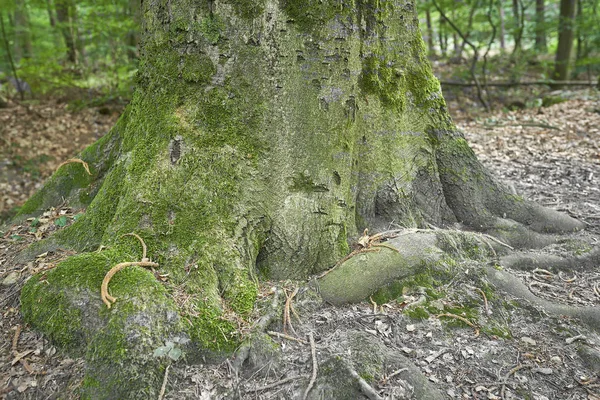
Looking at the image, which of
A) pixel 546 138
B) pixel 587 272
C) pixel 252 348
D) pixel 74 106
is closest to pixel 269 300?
pixel 252 348

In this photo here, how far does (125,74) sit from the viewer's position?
40.2 feet

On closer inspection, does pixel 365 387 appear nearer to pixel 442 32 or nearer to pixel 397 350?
pixel 397 350

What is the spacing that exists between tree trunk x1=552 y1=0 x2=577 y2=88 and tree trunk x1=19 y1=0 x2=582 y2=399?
38.4 feet

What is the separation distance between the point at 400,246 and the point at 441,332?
0.73 metres

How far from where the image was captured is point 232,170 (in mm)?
3031

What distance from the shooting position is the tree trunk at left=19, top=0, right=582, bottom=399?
2512mm

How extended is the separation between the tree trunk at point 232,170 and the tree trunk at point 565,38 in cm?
1170

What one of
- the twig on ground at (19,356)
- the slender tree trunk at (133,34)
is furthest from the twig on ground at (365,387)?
the slender tree trunk at (133,34)

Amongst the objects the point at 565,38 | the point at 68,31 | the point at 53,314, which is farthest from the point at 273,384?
the point at 68,31

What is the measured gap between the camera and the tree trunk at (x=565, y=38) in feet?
41.1

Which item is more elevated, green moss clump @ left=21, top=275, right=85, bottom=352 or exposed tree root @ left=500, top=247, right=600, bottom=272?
green moss clump @ left=21, top=275, right=85, bottom=352

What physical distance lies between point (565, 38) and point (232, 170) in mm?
14428

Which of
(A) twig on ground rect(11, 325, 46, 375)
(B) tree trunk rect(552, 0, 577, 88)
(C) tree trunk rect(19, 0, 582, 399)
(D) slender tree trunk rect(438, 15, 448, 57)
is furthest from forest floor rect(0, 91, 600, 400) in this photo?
(D) slender tree trunk rect(438, 15, 448, 57)

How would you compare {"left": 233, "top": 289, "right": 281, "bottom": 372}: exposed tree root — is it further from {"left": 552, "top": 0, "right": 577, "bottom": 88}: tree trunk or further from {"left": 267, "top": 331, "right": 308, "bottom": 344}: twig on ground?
{"left": 552, "top": 0, "right": 577, "bottom": 88}: tree trunk
